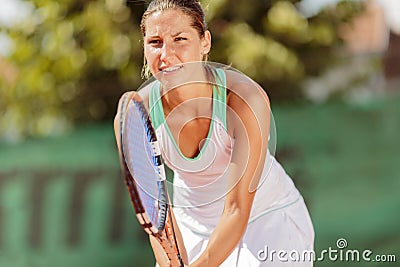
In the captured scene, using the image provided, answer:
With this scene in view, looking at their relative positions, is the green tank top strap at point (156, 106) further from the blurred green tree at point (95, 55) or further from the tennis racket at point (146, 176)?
the blurred green tree at point (95, 55)

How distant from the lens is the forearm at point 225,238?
4.77 feet

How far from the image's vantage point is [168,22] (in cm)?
145

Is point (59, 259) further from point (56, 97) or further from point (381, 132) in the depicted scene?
point (381, 132)

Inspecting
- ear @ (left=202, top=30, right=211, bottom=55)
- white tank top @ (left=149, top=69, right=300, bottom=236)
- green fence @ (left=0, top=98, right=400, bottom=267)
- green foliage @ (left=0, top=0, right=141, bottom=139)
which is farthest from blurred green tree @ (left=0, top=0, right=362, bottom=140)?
ear @ (left=202, top=30, right=211, bottom=55)

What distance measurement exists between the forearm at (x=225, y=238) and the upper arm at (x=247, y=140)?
0.06ft

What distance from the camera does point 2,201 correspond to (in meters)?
3.37

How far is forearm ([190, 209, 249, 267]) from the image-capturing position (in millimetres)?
1454

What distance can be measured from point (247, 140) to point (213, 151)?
125mm

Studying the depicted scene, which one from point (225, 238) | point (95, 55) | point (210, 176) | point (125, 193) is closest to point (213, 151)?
point (210, 176)

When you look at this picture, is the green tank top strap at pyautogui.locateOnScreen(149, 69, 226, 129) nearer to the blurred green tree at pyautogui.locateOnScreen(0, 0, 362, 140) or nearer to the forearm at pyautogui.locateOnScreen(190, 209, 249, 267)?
the forearm at pyautogui.locateOnScreen(190, 209, 249, 267)

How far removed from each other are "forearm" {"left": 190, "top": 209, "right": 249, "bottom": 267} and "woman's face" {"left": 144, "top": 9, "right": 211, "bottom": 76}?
0.29m

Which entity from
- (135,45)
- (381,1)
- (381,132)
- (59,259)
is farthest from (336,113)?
(381,1)

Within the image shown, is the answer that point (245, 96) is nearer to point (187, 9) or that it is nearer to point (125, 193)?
point (187, 9)

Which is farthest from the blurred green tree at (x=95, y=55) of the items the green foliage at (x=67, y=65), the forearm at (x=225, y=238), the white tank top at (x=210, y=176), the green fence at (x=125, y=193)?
the forearm at (x=225, y=238)
